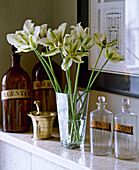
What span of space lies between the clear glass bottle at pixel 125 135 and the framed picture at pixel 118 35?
139 millimetres

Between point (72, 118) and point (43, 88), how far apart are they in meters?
0.31

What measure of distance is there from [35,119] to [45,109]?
0.19 meters

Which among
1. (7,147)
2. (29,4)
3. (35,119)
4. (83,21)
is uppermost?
(29,4)

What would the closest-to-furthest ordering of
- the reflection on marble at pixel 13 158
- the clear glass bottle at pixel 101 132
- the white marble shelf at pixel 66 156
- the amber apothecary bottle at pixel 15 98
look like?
the white marble shelf at pixel 66 156 → the clear glass bottle at pixel 101 132 → the reflection on marble at pixel 13 158 → the amber apothecary bottle at pixel 15 98

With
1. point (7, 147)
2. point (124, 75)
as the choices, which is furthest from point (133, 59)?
point (7, 147)

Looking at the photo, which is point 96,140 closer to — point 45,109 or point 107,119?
point 107,119

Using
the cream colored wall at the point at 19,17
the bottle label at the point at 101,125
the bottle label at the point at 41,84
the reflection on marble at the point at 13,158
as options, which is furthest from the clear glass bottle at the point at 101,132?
the cream colored wall at the point at 19,17

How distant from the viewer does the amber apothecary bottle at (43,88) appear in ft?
4.73

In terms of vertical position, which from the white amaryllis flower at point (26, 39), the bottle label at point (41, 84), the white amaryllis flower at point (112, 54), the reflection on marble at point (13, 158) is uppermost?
the white amaryllis flower at point (26, 39)

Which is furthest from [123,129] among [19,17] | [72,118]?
[19,17]

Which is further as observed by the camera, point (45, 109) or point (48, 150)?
point (45, 109)

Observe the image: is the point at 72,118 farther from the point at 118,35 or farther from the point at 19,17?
the point at 19,17

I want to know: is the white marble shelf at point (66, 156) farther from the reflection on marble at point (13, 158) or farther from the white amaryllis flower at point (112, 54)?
the white amaryllis flower at point (112, 54)

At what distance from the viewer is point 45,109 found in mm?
1463
